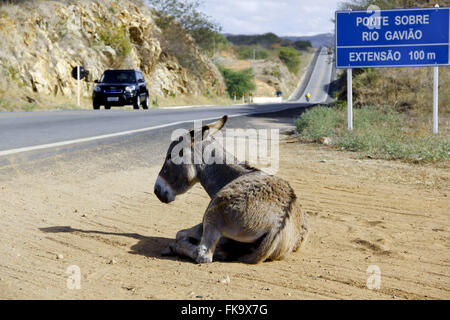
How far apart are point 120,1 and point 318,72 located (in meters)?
89.3

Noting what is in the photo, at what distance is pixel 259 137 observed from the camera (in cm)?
1481

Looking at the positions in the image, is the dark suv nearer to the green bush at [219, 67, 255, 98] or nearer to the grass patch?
the grass patch

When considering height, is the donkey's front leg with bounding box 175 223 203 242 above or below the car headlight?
below

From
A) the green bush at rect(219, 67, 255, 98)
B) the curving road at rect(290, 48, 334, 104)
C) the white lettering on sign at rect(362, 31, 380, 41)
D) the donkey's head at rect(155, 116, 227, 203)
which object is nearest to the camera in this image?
the donkey's head at rect(155, 116, 227, 203)

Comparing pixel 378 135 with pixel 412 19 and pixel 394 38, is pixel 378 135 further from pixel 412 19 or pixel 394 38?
pixel 412 19

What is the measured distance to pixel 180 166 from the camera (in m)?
4.98

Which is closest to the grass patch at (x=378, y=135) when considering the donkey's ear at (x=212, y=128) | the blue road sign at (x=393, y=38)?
the blue road sign at (x=393, y=38)

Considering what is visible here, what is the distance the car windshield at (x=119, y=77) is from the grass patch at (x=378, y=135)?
12.6m

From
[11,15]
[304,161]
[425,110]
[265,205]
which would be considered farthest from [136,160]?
[11,15]

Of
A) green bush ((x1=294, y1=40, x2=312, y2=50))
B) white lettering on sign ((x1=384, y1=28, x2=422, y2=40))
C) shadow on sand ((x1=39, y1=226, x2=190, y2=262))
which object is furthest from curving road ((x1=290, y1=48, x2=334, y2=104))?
shadow on sand ((x1=39, y1=226, x2=190, y2=262))

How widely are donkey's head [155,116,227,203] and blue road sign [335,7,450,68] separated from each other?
11994 millimetres

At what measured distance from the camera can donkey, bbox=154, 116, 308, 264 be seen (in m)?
4.34

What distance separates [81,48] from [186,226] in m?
32.5

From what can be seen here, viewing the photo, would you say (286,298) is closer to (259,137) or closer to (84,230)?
(84,230)
